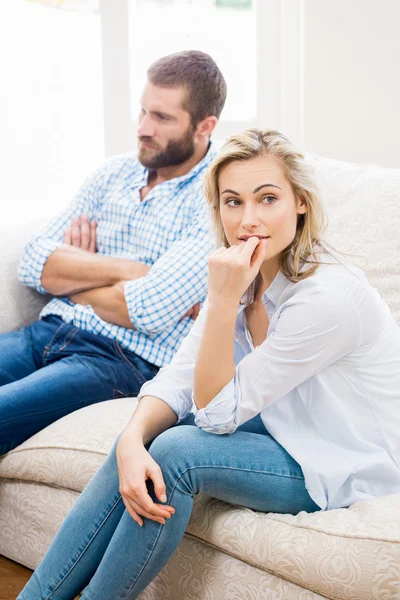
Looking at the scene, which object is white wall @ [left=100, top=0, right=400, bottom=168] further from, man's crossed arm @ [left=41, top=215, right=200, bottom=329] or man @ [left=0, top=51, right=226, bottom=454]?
man's crossed arm @ [left=41, top=215, right=200, bottom=329]

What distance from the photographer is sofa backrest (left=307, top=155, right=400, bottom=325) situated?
1696mm

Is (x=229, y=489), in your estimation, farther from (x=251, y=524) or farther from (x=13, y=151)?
(x=13, y=151)

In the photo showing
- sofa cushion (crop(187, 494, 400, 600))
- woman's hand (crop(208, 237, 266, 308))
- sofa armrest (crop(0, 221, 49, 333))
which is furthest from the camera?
sofa armrest (crop(0, 221, 49, 333))

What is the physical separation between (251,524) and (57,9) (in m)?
2.48

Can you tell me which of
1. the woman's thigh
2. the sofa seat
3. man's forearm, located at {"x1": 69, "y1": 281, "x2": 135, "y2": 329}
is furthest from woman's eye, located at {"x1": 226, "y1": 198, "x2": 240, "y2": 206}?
man's forearm, located at {"x1": 69, "y1": 281, "x2": 135, "y2": 329}

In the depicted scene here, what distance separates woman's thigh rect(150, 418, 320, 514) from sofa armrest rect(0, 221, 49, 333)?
964mm

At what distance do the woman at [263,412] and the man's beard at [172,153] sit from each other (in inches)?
28.8

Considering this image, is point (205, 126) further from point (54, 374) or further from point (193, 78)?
point (54, 374)

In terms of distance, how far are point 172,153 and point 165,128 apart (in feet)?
0.24

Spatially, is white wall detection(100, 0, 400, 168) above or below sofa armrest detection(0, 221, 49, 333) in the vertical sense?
above

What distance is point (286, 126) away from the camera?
104 inches

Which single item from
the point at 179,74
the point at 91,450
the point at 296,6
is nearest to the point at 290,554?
the point at 91,450

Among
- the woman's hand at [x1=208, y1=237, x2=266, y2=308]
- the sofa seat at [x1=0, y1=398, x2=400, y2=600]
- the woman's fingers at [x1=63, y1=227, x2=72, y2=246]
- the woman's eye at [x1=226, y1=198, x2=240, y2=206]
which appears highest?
the woman's eye at [x1=226, y1=198, x2=240, y2=206]

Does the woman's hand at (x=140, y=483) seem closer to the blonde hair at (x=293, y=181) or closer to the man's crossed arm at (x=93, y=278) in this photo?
the blonde hair at (x=293, y=181)
